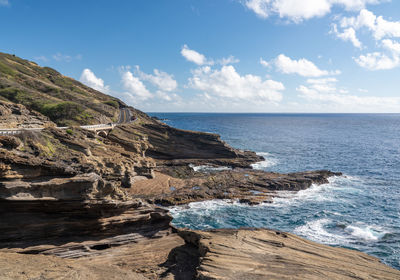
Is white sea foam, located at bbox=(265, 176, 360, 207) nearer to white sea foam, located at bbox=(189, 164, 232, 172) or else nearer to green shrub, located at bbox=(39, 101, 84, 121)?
white sea foam, located at bbox=(189, 164, 232, 172)

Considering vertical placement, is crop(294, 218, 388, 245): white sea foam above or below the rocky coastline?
below

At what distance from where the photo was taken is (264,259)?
597 inches

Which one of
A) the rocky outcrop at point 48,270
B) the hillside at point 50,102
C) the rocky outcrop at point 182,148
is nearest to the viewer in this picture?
the rocky outcrop at point 48,270

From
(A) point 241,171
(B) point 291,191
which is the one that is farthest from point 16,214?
(A) point 241,171

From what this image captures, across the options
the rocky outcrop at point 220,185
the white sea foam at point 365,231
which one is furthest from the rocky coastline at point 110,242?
the rocky outcrop at point 220,185

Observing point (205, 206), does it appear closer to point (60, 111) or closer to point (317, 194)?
point (317, 194)

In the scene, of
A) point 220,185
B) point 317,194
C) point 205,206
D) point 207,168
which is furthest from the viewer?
point 207,168

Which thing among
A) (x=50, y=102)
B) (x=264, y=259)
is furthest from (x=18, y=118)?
(x=264, y=259)

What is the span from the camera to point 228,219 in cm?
3291

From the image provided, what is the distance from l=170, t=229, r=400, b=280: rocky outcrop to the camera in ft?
45.4

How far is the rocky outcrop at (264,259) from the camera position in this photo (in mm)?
13828

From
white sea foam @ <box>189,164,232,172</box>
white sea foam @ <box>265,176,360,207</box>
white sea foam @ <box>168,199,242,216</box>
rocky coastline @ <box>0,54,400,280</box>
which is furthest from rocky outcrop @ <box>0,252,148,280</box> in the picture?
white sea foam @ <box>189,164,232,172</box>

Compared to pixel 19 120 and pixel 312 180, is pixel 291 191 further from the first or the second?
pixel 19 120

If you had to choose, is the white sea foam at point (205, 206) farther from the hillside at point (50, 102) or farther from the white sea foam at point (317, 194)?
the hillside at point (50, 102)
